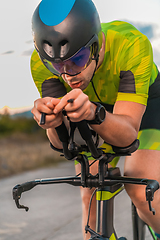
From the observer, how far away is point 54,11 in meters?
1.55

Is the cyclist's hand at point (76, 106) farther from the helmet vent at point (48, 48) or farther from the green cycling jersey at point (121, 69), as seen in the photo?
the green cycling jersey at point (121, 69)

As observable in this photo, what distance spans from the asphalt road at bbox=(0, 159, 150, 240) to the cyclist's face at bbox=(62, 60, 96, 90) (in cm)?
238

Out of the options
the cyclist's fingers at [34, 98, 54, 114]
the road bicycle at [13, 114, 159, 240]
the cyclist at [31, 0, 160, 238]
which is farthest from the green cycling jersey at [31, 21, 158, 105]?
the cyclist's fingers at [34, 98, 54, 114]

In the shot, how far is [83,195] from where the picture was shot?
2168 mm

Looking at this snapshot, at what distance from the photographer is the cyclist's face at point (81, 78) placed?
161 centimetres

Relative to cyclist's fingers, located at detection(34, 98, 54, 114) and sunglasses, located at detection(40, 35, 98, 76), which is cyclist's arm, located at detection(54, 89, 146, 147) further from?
sunglasses, located at detection(40, 35, 98, 76)

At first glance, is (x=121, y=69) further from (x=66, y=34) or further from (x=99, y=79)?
(x=66, y=34)

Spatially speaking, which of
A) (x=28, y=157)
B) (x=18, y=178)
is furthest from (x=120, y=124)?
(x=28, y=157)

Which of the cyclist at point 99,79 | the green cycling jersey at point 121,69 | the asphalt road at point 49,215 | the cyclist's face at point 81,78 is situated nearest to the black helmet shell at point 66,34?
the cyclist at point 99,79

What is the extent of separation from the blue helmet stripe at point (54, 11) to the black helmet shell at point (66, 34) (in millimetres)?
11

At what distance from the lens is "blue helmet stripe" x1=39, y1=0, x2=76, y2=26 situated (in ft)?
4.93

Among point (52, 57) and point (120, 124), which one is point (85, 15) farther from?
point (120, 124)

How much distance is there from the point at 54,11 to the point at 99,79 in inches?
20.7

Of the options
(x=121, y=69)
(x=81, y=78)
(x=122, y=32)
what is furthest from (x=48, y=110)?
(x=122, y=32)
